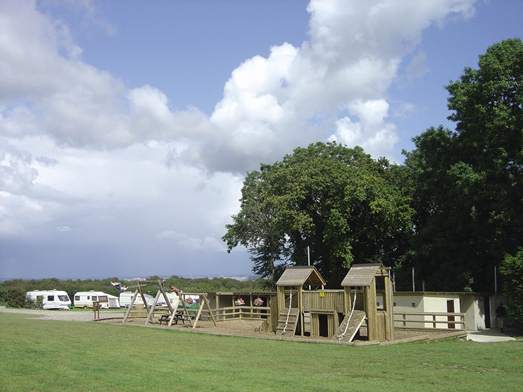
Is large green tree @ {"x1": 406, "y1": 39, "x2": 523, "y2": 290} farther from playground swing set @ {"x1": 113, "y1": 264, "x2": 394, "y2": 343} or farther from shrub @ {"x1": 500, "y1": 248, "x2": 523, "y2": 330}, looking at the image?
playground swing set @ {"x1": 113, "y1": 264, "x2": 394, "y2": 343}

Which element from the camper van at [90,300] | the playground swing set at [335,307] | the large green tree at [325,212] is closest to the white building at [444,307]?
the playground swing set at [335,307]

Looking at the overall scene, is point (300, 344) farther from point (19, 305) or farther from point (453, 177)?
point (19, 305)

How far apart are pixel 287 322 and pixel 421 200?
2325 cm

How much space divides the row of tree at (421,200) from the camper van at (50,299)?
759 inches

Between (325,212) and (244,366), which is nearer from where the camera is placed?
(244,366)

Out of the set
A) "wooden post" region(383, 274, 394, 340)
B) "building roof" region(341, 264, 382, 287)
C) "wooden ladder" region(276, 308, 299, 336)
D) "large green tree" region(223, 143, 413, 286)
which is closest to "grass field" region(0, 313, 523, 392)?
"wooden post" region(383, 274, 394, 340)

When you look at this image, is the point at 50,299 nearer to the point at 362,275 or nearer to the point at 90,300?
the point at 90,300

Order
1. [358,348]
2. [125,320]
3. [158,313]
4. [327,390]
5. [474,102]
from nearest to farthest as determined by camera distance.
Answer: [327,390] → [358,348] → [125,320] → [474,102] → [158,313]

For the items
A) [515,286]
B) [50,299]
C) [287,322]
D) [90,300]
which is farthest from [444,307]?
[90,300]

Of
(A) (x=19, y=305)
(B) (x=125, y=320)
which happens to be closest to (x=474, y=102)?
(B) (x=125, y=320)

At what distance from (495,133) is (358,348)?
1938cm

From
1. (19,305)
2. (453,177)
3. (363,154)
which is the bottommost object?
(19,305)

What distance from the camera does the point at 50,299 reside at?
2295 inches

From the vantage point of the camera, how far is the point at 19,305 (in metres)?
56.6
